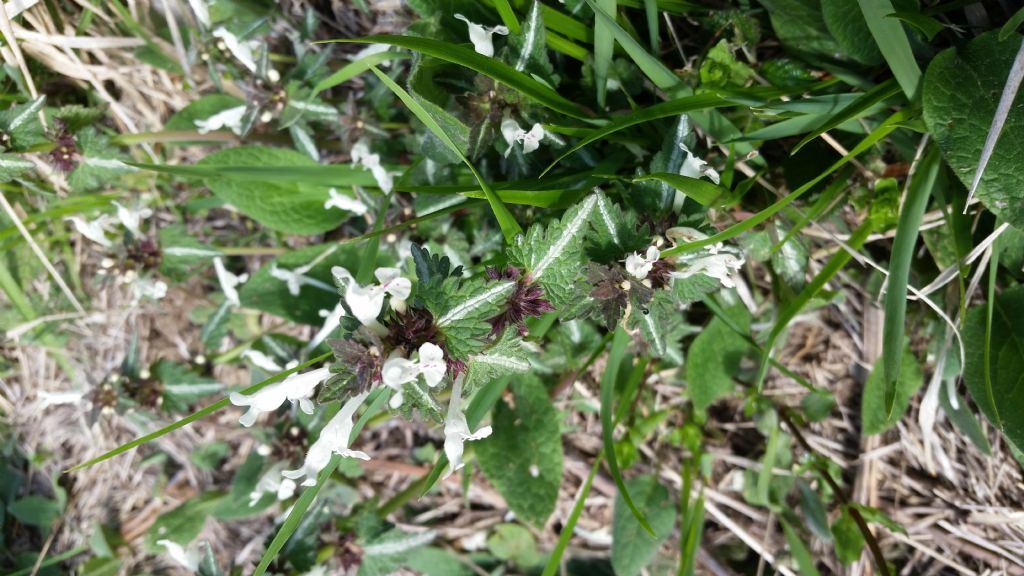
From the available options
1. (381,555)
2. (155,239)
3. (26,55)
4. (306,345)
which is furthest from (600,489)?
(26,55)

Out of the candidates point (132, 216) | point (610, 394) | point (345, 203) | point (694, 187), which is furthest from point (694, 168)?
point (132, 216)

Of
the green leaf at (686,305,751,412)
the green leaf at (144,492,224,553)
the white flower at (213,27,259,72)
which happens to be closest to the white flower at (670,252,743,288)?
the green leaf at (686,305,751,412)

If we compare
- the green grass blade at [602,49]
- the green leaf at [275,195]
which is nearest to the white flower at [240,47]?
the green leaf at [275,195]

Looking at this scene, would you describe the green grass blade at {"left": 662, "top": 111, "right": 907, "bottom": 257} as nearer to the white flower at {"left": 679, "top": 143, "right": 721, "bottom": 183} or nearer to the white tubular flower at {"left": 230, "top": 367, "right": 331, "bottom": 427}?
the white flower at {"left": 679, "top": 143, "right": 721, "bottom": 183}

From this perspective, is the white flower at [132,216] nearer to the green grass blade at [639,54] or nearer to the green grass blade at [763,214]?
the green grass blade at [639,54]

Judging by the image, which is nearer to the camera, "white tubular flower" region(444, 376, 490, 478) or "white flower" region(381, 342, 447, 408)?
"white flower" region(381, 342, 447, 408)
